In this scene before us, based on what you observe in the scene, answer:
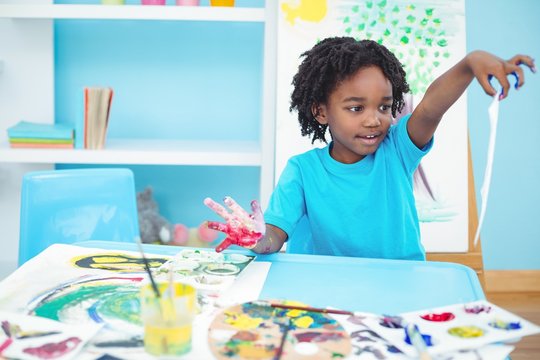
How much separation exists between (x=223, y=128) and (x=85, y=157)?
23.4 inches

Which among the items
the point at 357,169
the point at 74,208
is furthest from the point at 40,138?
the point at 357,169

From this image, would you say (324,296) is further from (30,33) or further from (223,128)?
(30,33)

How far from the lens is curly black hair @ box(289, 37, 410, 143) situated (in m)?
1.40

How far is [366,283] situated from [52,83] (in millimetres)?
1855

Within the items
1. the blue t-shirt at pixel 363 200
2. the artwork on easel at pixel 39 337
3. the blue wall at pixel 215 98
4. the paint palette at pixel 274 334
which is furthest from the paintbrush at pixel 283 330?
the blue wall at pixel 215 98

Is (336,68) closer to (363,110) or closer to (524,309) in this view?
(363,110)

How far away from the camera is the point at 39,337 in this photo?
811 mm

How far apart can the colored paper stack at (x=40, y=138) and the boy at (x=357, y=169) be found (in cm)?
117

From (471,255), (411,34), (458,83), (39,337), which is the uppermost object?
(411,34)

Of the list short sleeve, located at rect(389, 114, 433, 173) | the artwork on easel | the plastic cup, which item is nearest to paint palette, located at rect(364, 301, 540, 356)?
the plastic cup

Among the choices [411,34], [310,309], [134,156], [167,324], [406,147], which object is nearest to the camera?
[167,324]

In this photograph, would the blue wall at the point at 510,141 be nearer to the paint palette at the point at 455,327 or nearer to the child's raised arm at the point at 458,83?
the child's raised arm at the point at 458,83

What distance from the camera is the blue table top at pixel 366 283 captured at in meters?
0.97

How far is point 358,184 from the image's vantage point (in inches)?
55.8
